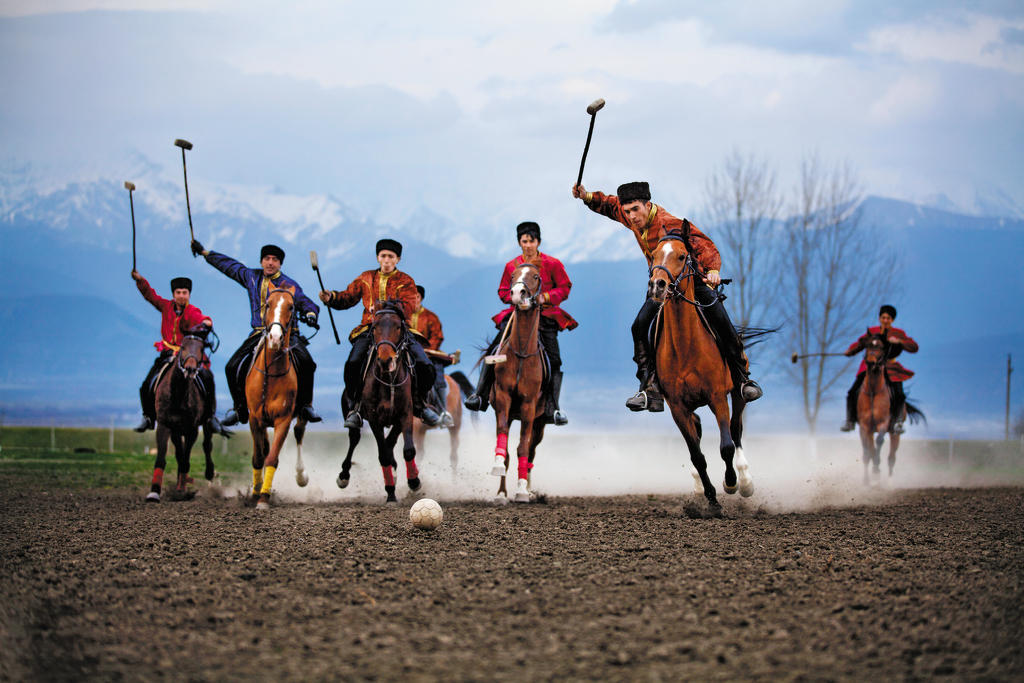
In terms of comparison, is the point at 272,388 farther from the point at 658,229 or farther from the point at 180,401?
the point at 658,229

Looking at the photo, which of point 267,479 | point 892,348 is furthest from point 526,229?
point 892,348

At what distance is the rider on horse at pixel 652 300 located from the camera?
403 inches

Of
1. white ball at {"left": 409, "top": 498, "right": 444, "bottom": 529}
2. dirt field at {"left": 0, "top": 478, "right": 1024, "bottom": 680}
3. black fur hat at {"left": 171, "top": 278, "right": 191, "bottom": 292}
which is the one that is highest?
black fur hat at {"left": 171, "top": 278, "right": 191, "bottom": 292}

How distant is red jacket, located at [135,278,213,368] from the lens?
14.1 m

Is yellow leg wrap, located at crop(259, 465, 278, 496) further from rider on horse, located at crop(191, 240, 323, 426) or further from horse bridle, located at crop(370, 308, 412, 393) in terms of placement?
horse bridle, located at crop(370, 308, 412, 393)

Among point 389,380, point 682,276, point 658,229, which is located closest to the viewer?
point 682,276

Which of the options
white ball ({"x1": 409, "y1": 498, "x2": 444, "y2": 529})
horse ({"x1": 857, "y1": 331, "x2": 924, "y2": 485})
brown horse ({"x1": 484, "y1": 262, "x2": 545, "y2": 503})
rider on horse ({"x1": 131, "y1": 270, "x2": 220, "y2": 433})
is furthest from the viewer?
horse ({"x1": 857, "y1": 331, "x2": 924, "y2": 485})

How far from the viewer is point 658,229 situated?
10.7m

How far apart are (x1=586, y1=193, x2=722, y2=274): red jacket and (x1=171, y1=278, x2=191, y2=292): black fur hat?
21.5 feet

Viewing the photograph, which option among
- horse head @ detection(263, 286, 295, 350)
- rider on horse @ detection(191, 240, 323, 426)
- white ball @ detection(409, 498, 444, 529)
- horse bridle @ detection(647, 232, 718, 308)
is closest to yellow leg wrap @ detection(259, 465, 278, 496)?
rider on horse @ detection(191, 240, 323, 426)

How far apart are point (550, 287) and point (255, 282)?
375 cm

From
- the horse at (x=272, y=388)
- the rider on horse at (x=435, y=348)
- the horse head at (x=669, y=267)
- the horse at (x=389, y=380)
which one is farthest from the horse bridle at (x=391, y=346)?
the horse head at (x=669, y=267)

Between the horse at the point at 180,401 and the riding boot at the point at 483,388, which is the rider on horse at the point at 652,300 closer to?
the riding boot at the point at 483,388

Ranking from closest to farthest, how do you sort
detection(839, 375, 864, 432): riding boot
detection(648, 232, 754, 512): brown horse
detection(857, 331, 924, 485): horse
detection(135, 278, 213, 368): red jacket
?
detection(648, 232, 754, 512): brown horse → detection(135, 278, 213, 368): red jacket → detection(857, 331, 924, 485): horse → detection(839, 375, 864, 432): riding boot
